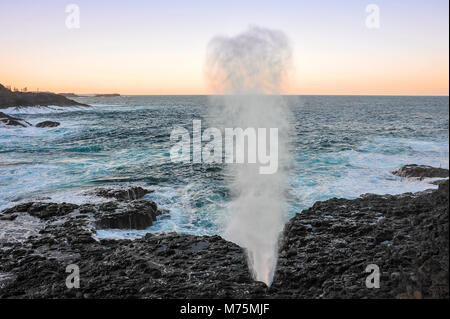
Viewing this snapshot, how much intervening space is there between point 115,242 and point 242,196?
6.69 meters

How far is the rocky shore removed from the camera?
20.7 ft

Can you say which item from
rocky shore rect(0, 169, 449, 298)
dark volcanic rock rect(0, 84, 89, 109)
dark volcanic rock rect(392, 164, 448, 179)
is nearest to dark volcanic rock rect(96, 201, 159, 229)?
rocky shore rect(0, 169, 449, 298)

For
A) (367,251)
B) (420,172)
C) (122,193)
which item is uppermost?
(420,172)

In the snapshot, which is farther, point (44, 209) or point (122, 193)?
point (122, 193)

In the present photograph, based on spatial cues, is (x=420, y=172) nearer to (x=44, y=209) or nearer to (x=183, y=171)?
(x=183, y=171)

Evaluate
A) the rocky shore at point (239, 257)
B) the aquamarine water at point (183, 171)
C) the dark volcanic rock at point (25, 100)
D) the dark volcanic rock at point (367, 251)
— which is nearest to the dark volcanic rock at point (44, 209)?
the rocky shore at point (239, 257)

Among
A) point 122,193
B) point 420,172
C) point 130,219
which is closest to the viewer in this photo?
point 130,219

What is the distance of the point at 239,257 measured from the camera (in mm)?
8430

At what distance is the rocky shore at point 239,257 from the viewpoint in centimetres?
632

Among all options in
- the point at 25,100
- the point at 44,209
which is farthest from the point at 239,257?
the point at 25,100

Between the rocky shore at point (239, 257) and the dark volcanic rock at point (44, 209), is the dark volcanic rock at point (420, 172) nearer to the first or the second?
the rocky shore at point (239, 257)
